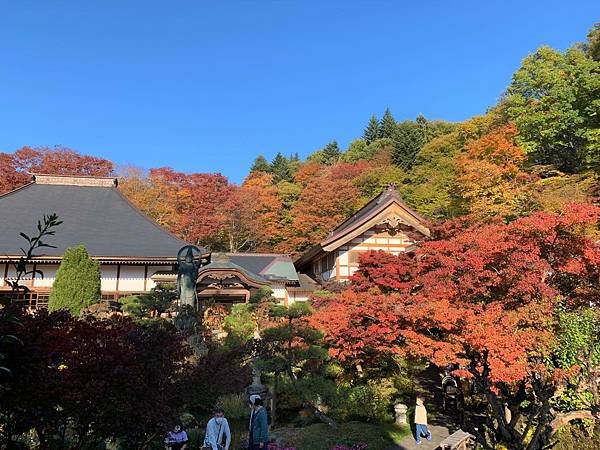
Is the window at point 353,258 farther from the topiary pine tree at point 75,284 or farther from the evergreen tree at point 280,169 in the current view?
the evergreen tree at point 280,169

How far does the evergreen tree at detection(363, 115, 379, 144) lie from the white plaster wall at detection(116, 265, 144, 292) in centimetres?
4502

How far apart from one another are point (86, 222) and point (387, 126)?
45.7m

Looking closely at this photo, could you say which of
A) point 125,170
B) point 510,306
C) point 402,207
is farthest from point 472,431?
point 125,170

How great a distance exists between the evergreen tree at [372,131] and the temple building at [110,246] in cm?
3890

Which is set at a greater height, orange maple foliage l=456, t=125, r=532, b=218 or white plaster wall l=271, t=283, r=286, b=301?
orange maple foliage l=456, t=125, r=532, b=218

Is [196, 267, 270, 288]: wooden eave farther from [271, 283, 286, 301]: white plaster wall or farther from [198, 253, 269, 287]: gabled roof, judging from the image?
[271, 283, 286, 301]: white plaster wall

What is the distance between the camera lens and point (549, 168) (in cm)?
2358

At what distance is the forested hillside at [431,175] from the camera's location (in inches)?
874

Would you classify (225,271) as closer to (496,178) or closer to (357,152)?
(496,178)

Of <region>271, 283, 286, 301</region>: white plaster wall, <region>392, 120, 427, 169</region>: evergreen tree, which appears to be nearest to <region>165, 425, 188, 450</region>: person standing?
<region>271, 283, 286, 301</region>: white plaster wall

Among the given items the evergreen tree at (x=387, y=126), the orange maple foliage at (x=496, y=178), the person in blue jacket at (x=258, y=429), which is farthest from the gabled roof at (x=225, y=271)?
the evergreen tree at (x=387, y=126)

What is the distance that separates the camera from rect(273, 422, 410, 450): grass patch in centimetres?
901

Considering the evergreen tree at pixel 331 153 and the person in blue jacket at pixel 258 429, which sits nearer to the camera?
the person in blue jacket at pixel 258 429

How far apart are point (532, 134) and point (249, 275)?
17345mm
